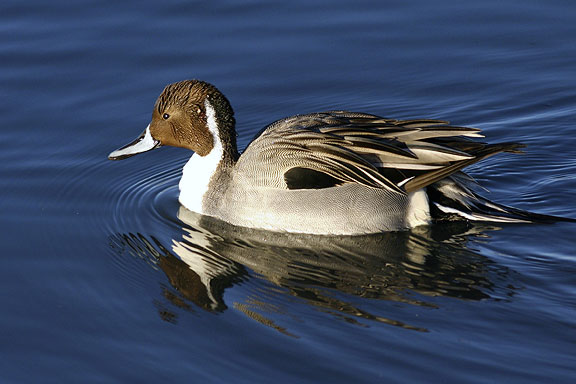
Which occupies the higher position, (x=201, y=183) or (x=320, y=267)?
(x=201, y=183)

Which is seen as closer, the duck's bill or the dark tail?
the dark tail

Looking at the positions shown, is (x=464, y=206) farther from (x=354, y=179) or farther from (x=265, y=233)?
(x=265, y=233)

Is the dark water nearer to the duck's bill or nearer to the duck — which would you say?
the duck

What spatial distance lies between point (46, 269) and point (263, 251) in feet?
5.13

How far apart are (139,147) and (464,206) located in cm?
270

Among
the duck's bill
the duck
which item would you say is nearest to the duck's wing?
the duck

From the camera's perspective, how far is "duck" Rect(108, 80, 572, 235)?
714 centimetres

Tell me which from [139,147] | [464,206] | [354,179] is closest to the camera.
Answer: [354,179]

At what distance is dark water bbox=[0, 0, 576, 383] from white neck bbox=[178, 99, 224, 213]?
134 millimetres

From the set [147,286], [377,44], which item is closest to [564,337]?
[147,286]

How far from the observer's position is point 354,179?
23.4 feet

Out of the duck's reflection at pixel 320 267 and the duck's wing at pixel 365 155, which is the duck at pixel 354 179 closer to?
the duck's wing at pixel 365 155

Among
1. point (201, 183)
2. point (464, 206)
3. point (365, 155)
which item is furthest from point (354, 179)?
point (201, 183)

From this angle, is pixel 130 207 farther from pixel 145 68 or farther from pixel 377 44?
pixel 377 44
